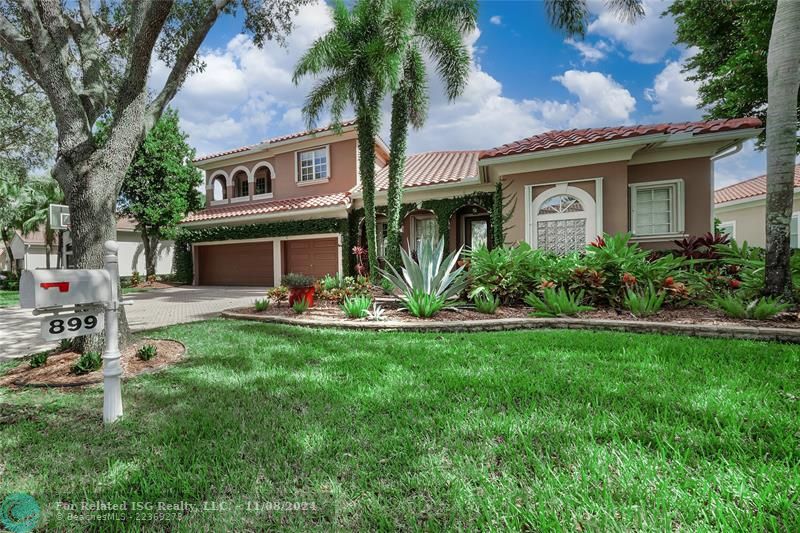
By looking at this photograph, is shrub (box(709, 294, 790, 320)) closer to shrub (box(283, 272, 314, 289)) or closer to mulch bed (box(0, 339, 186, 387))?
shrub (box(283, 272, 314, 289))

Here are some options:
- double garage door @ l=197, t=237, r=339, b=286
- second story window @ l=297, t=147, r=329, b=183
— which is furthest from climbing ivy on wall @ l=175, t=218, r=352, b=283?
second story window @ l=297, t=147, r=329, b=183

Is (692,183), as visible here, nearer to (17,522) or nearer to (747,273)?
(747,273)

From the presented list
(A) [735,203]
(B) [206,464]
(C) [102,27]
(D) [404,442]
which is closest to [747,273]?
(D) [404,442]

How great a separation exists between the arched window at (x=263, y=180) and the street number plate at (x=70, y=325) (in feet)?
55.0

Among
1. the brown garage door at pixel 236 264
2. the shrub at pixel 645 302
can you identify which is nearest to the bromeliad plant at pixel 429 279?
the shrub at pixel 645 302

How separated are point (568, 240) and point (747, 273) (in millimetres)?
3852

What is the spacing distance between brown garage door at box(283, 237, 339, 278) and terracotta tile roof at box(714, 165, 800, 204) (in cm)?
2017

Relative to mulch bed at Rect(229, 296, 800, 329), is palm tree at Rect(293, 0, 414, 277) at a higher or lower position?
higher

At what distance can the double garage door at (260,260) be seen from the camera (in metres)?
16.0

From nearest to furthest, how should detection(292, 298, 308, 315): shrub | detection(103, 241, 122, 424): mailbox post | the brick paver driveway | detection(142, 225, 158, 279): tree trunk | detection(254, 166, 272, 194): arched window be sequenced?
detection(103, 241, 122, 424): mailbox post < the brick paver driveway < detection(292, 298, 308, 315): shrub < detection(142, 225, 158, 279): tree trunk < detection(254, 166, 272, 194): arched window

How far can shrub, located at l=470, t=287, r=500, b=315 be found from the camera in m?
6.49

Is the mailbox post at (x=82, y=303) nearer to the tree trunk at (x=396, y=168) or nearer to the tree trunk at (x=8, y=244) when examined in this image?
the tree trunk at (x=396, y=168)

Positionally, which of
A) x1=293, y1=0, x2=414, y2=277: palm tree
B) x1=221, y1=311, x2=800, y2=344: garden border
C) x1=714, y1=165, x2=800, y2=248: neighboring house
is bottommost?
x1=221, y1=311, x2=800, y2=344: garden border

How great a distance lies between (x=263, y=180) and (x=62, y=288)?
57.3ft
